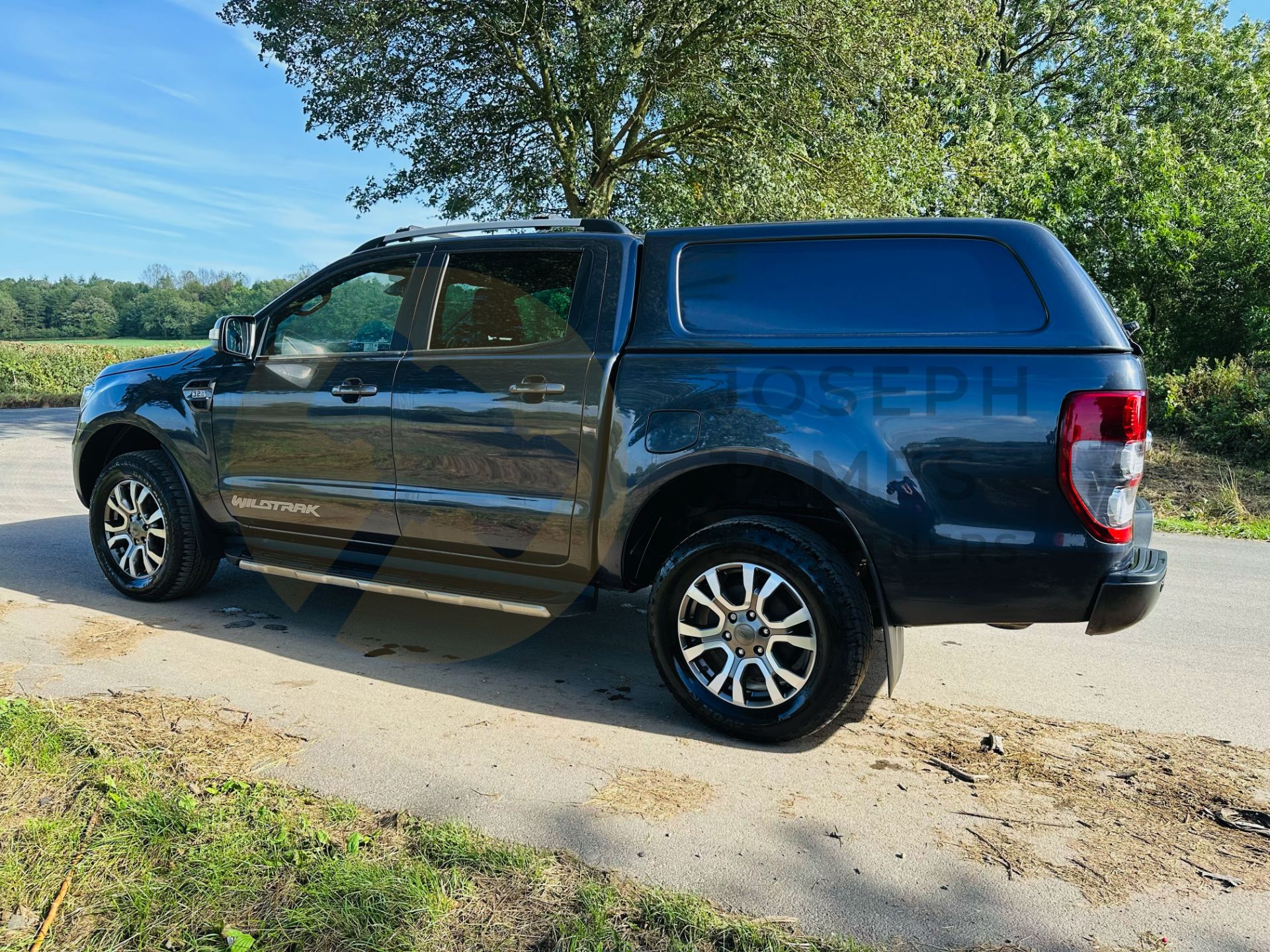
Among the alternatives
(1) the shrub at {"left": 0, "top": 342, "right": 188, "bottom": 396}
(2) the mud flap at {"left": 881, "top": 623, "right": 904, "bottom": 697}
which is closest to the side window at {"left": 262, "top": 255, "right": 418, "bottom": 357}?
(2) the mud flap at {"left": 881, "top": 623, "right": 904, "bottom": 697}

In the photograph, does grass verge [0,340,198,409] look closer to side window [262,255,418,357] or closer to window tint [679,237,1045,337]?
side window [262,255,418,357]

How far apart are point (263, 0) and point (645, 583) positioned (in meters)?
15.4

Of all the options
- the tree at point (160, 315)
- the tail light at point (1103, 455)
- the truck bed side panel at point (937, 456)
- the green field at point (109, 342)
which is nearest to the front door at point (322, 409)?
the truck bed side panel at point (937, 456)

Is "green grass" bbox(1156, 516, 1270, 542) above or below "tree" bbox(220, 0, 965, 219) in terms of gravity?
below

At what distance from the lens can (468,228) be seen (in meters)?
4.56

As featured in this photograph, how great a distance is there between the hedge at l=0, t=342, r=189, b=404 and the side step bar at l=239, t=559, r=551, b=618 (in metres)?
22.9

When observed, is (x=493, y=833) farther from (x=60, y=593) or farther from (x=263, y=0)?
(x=263, y=0)

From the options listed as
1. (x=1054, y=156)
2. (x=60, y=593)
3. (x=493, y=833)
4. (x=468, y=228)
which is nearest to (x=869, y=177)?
(x=1054, y=156)

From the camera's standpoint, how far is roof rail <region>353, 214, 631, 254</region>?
4293 millimetres

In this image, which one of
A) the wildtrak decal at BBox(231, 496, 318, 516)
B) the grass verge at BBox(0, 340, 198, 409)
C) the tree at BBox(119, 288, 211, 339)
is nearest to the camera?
the wildtrak decal at BBox(231, 496, 318, 516)

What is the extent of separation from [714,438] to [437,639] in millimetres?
2047

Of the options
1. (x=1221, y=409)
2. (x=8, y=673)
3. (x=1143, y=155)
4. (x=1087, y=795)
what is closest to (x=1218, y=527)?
(x=1221, y=409)

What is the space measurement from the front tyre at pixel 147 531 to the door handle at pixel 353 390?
128 cm

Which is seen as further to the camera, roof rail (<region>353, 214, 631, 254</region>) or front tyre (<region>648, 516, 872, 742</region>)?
roof rail (<region>353, 214, 631, 254</region>)
